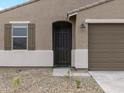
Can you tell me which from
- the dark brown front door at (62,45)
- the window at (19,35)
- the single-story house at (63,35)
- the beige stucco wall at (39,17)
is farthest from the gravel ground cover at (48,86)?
the dark brown front door at (62,45)

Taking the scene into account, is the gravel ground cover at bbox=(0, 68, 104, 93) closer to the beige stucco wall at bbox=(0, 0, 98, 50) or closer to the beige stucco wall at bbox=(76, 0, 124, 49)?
the beige stucco wall at bbox=(76, 0, 124, 49)

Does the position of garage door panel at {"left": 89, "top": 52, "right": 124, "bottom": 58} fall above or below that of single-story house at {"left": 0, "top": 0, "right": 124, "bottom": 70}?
below

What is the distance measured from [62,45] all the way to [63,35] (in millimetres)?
627

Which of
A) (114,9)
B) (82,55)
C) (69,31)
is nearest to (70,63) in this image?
(69,31)

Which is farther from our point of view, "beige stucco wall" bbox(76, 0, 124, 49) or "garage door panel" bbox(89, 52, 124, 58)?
"garage door panel" bbox(89, 52, 124, 58)

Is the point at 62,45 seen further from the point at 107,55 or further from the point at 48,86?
the point at 48,86

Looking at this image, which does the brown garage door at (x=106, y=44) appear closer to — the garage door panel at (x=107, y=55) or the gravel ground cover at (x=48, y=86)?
the garage door panel at (x=107, y=55)

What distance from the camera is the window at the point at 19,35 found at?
68.2 ft

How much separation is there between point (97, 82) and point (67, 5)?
8.12 meters

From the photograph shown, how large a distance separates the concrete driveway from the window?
16.8 feet

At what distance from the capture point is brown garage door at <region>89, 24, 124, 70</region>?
728 inches

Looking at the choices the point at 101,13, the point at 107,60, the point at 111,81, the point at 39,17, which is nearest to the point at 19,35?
the point at 39,17

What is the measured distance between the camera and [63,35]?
21828 millimetres

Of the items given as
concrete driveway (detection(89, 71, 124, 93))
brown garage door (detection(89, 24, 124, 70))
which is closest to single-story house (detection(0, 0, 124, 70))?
brown garage door (detection(89, 24, 124, 70))
